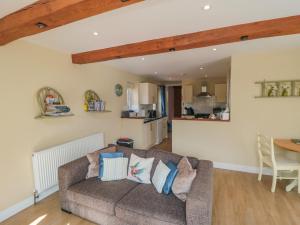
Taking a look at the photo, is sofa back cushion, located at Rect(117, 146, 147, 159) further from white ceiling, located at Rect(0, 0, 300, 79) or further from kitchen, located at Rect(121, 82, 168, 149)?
kitchen, located at Rect(121, 82, 168, 149)

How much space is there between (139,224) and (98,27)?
2.32 meters

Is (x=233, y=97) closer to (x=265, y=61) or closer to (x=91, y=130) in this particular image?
(x=265, y=61)

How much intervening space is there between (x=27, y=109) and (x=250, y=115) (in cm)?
402

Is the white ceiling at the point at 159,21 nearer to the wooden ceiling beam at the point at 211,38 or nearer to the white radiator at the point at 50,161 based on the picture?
the wooden ceiling beam at the point at 211,38

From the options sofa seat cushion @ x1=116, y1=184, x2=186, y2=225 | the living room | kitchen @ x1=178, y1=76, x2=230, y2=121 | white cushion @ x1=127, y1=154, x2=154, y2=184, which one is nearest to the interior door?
kitchen @ x1=178, y1=76, x2=230, y2=121

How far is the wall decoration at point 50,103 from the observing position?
2.69m

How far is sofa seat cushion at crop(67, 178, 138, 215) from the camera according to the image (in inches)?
76.3

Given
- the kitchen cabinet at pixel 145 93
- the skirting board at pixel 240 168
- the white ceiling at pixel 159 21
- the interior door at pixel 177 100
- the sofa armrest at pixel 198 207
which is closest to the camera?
the sofa armrest at pixel 198 207

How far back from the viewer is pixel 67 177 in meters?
2.20

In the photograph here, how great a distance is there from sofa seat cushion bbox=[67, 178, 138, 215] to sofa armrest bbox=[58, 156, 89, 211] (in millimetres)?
72

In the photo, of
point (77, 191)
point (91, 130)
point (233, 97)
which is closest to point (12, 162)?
point (77, 191)

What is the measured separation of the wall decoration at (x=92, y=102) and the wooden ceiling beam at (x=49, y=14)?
182 centimetres

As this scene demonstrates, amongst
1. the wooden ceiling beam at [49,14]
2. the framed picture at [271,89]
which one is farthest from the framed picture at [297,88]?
the wooden ceiling beam at [49,14]

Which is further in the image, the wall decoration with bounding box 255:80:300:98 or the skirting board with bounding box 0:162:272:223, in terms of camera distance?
the wall decoration with bounding box 255:80:300:98
